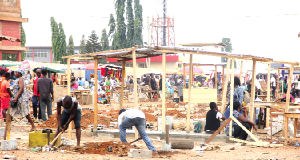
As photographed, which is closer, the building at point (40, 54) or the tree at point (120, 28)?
the tree at point (120, 28)

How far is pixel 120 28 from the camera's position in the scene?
51250 mm

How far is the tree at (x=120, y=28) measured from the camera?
167ft

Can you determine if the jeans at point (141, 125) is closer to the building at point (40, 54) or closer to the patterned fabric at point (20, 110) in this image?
the patterned fabric at point (20, 110)

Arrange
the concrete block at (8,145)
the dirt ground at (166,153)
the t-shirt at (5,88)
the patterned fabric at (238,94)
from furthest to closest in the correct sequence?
the t-shirt at (5,88)
the patterned fabric at (238,94)
the concrete block at (8,145)
the dirt ground at (166,153)

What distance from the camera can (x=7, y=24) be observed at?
36.2m

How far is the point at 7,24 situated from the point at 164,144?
1296 inches

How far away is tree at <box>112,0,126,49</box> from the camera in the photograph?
50.8 meters

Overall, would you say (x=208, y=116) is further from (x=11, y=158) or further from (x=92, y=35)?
(x=92, y=35)

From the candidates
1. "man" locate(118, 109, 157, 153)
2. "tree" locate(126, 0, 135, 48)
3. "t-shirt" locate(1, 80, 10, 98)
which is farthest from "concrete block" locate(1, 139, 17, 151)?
"tree" locate(126, 0, 135, 48)

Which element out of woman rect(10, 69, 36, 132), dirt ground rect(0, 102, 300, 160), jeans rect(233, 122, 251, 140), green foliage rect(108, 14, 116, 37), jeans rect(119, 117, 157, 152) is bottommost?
dirt ground rect(0, 102, 300, 160)

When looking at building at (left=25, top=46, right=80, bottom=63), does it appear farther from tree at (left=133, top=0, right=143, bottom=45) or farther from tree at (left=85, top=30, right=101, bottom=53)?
tree at (left=133, top=0, right=143, bottom=45)

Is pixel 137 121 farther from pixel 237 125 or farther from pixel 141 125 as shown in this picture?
pixel 237 125

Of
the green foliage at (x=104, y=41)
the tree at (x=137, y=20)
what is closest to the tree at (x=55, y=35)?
the green foliage at (x=104, y=41)

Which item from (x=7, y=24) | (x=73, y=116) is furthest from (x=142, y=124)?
(x=7, y=24)
